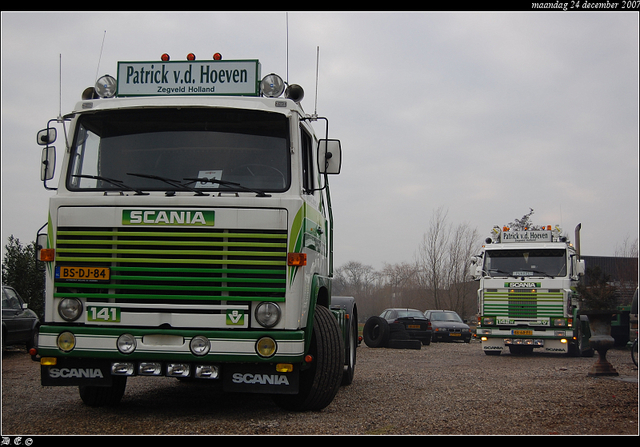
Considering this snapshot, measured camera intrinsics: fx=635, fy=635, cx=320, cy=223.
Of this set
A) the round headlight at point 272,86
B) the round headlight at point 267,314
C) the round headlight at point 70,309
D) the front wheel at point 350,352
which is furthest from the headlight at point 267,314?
the front wheel at point 350,352

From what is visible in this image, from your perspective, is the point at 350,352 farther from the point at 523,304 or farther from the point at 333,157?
the point at 523,304

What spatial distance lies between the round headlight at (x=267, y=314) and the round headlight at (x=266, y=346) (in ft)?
0.45

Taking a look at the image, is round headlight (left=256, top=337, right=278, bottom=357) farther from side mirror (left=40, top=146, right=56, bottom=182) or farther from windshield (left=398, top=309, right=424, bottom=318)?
windshield (left=398, top=309, right=424, bottom=318)

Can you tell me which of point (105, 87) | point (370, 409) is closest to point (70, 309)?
point (105, 87)

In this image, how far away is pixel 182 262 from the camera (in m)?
5.85

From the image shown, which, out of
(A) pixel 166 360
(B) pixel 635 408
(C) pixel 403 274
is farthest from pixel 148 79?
(C) pixel 403 274

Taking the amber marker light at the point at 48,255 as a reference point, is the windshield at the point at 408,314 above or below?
below

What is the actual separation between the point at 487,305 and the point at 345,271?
6164cm

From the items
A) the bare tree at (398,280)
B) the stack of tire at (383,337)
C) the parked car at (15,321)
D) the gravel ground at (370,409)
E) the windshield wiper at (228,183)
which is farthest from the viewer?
the bare tree at (398,280)

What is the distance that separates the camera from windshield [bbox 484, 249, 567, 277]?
16734 mm

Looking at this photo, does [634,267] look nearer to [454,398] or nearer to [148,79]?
[454,398]

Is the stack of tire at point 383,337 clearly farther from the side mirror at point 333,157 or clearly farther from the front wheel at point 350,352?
the side mirror at point 333,157

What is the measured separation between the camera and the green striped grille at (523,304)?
16484 millimetres

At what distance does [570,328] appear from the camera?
16375mm
